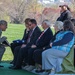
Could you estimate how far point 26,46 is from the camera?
8.50m

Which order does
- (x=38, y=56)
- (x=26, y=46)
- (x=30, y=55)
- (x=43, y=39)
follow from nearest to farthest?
(x=38, y=56) < (x=43, y=39) < (x=30, y=55) < (x=26, y=46)

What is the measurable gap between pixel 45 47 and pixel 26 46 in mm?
749

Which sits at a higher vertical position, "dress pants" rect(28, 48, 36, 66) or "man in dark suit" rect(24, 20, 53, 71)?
"man in dark suit" rect(24, 20, 53, 71)

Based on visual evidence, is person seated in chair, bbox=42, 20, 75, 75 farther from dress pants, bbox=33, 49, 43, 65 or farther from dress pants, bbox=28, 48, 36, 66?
dress pants, bbox=28, 48, 36, 66

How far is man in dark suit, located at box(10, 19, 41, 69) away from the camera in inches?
334

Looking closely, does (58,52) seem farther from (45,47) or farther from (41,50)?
(45,47)

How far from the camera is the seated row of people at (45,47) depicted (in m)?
7.24

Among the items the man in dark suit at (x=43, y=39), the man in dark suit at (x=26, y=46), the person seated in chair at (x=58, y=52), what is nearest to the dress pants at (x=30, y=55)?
the man in dark suit at (x=43, y=39)

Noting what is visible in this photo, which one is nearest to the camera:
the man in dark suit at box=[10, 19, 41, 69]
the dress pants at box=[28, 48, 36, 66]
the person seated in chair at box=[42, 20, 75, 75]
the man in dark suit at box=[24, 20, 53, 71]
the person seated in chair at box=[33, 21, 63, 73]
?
the person seated in chair at box=[42, 20, 75, 75]

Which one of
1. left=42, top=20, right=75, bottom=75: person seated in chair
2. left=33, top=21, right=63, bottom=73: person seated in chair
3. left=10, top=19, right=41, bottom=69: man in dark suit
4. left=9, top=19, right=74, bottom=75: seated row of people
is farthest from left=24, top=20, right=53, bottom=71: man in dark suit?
left=42, top=20, right=75, bottom=75: person seated in chair

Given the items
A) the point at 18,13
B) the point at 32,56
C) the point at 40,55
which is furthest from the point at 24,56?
the point at 18,13

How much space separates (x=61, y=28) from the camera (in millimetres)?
7586

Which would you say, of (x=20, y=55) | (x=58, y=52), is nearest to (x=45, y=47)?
(x=58, y=52)

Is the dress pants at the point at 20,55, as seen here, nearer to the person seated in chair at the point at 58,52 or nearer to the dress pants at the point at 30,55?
the dress pants at the point at 30,55
